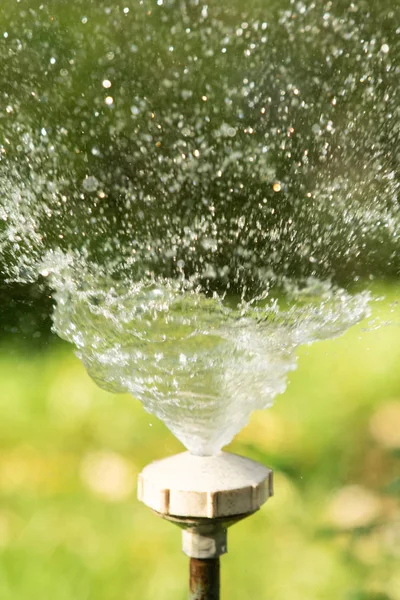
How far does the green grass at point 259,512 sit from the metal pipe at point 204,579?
0.58 metres

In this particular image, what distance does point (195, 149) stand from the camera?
1052 millimetres

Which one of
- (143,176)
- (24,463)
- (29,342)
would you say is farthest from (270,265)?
(24,463)

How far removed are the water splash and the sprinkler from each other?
0.28 meters

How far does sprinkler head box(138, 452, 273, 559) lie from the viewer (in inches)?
20.0

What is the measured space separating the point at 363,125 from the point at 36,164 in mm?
529

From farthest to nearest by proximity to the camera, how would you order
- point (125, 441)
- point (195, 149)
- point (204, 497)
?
point (125, 441), point (195, 149), point (204, 497)

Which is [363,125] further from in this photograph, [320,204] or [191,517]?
[191,517]

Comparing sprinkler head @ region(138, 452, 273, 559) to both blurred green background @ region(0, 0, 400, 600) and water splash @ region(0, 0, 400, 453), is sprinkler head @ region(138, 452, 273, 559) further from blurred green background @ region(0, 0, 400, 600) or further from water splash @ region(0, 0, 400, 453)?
blurred green background @ region(0, 0, 400, 600)

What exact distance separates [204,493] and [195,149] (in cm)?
69

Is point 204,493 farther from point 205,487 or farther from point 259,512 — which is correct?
point 259,512

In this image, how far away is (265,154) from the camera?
1.04 meters

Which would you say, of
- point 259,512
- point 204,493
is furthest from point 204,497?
point 259,512

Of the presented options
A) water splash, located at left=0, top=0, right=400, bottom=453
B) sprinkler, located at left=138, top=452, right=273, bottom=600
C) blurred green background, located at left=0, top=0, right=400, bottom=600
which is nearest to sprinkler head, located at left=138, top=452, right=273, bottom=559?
sprinkler, located at left=138, top=452, right=273, bottom=600

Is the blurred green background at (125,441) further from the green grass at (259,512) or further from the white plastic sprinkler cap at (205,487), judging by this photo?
the white plastic sprinkler cap at (205,487)
